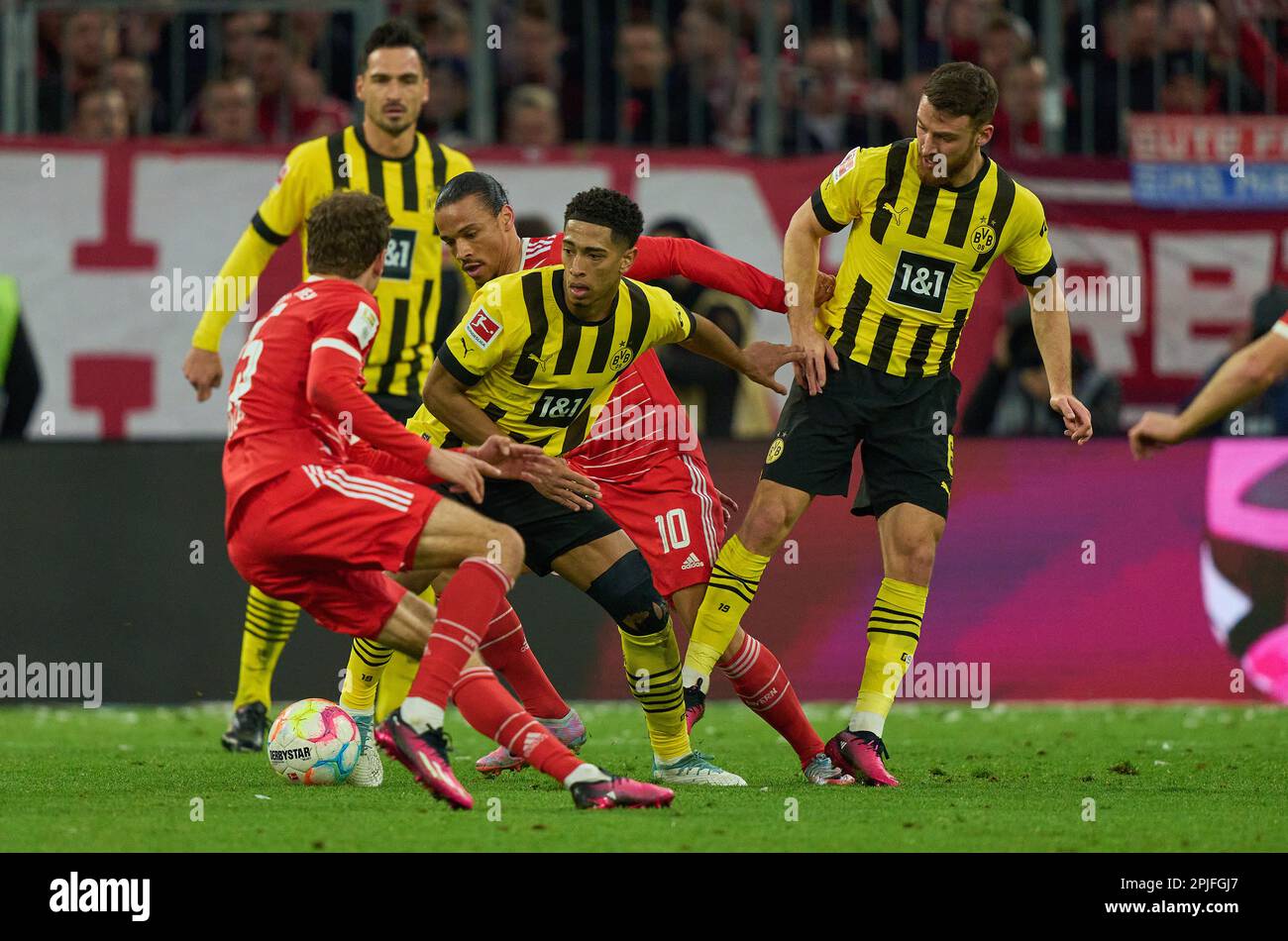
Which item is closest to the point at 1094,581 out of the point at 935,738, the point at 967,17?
the point at 935,738

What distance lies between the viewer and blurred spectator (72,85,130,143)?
11258 millimetres

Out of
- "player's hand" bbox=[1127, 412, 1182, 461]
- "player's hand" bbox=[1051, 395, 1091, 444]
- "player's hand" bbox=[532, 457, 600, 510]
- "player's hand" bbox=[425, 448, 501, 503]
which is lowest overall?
"player's hand" bbox=[532, 457, 600, 510]

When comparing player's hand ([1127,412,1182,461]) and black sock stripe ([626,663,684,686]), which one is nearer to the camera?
player's hand ([1127,412,1182,461])

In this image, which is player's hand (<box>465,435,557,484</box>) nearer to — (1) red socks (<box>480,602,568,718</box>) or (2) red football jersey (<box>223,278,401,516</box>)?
(2) red football jersey (<box>223,278,401,516</box>)

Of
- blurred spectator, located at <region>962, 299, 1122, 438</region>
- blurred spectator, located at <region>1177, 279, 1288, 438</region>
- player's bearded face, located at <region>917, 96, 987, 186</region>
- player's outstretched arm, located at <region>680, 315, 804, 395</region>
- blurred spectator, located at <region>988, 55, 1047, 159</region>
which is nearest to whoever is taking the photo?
player's bearded face, located at <region>917, 96, 987, 186</region>

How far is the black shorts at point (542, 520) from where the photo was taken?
6.73 m

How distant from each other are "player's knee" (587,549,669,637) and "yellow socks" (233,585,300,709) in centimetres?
214

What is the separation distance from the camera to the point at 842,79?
39.2ft

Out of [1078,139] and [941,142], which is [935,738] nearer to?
[941,142]

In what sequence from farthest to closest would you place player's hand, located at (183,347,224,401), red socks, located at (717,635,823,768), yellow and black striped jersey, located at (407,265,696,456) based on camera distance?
player's hand, located at (183,347,224,401)
red socks, located at (717,635,823,768)
yellow and black striped jersey, located at (407,265,696,456)

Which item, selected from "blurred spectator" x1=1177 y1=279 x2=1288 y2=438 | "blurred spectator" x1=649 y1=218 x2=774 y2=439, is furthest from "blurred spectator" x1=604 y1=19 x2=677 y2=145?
"blurred spectator" x1=1177 y1=279 x2=1288 y2=438

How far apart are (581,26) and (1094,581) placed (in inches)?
175

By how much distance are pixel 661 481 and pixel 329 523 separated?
5.51ft

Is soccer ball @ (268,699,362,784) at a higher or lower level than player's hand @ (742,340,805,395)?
lower
